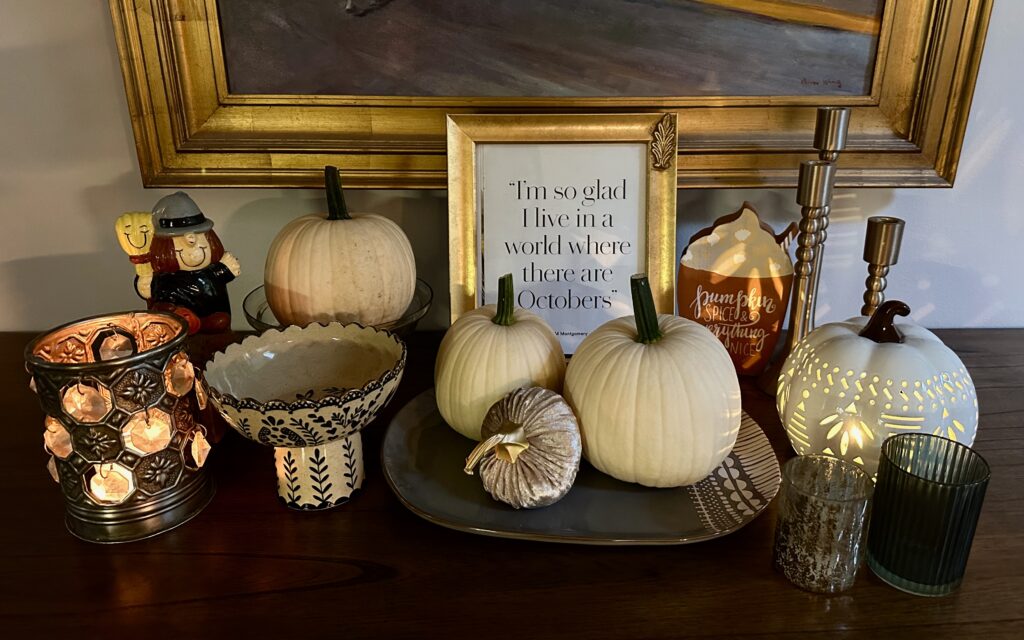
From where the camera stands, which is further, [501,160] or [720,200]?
[720,200]

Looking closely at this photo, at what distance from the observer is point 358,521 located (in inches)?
22.0

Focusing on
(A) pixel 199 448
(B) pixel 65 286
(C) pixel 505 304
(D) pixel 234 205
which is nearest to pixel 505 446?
(C) pixel 505 304

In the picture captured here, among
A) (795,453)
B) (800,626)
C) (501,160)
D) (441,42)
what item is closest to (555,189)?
(501,160)

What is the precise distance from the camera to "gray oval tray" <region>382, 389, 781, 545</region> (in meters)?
0.52

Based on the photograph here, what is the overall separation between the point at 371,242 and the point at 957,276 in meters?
0.72

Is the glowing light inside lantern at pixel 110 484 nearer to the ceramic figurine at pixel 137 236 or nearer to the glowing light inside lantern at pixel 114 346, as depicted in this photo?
the glowing light inside lantern at pixel 114 346

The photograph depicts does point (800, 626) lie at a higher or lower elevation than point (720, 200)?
lower

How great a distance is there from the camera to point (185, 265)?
0.64 m

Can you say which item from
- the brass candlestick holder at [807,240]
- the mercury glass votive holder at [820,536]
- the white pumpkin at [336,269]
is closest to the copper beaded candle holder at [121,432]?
the white pumpkin at [336,269]

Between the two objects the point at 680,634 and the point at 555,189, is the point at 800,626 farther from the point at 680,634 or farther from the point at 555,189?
the point at 555,189

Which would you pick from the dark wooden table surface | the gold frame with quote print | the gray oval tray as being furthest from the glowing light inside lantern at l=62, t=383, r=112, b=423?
the gold frame with quote print

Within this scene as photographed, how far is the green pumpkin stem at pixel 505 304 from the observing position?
59 centimetres

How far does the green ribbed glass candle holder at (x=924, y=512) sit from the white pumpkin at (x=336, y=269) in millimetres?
454

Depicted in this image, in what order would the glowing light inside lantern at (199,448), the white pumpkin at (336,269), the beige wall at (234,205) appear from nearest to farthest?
the glowing light inside lantern at (199,448)
the white pumpkin at (336,269)
the beige wall at (234,205)
